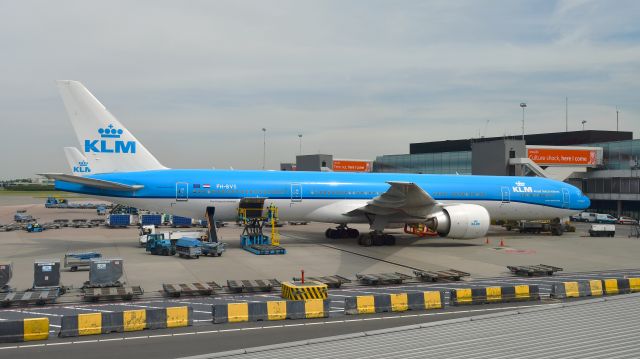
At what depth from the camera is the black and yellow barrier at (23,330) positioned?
12.8 meters

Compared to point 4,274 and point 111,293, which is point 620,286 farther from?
point 4,274

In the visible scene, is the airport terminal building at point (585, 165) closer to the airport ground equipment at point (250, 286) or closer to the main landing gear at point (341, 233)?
the main landing gear at point (341, 233)

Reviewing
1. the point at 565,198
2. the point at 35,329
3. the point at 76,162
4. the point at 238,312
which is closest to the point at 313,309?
the point at 238,312

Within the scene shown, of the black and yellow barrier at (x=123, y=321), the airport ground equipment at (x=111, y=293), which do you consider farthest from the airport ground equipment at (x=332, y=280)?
the black and yellow barrier at (x=123, y=321)

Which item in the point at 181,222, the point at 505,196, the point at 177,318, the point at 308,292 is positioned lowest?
the point at 177,318

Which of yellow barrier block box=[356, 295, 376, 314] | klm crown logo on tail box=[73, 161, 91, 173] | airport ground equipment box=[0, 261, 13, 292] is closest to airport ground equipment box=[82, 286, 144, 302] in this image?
airport ground equipment box=[0, 261, 13, 292]

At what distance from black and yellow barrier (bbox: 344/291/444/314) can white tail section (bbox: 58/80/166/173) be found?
19.7m

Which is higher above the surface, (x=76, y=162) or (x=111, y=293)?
(x=76, y=162)

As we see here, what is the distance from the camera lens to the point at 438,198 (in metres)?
35.2

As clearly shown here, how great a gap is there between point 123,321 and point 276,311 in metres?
4.02

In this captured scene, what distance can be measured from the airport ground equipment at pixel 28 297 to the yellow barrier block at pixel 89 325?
13.5ft

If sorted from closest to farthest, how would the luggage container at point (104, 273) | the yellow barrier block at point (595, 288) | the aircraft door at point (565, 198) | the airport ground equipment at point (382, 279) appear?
the yellow barrier block at point (595, 288) → the luggage container at point (104, 273) → the airport ground equipment at point (382, 279) → the aircraft door at point (565, 198)

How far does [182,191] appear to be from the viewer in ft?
102

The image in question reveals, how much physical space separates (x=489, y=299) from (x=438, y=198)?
18183mm
